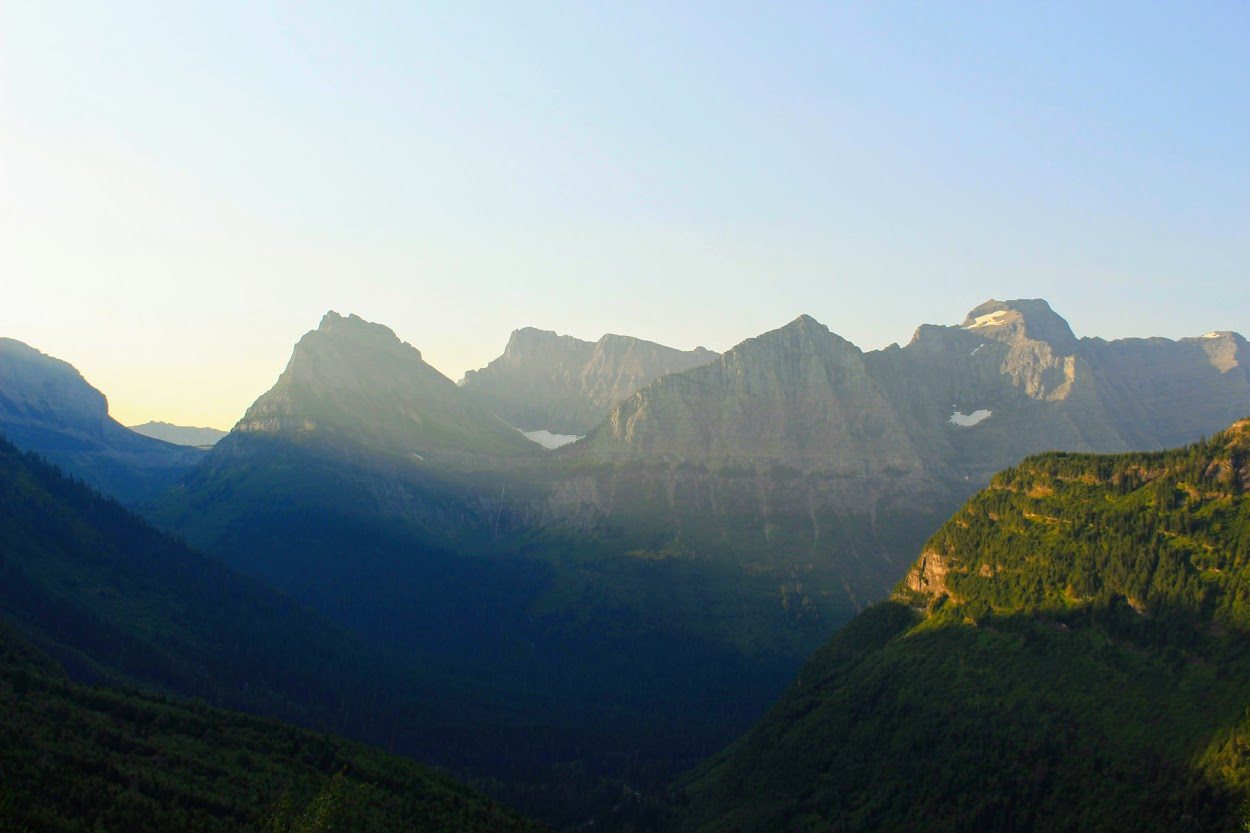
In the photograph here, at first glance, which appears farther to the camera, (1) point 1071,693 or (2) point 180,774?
(1) point 1071,693

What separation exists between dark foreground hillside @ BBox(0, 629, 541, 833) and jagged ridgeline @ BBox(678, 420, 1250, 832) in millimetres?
54028

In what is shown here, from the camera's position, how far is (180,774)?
396 ft

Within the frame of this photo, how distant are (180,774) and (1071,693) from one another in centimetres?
11234

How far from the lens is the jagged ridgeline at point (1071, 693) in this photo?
136500 millimetres

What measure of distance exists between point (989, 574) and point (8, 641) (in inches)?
5941

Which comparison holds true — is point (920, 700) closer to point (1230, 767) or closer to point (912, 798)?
point (912, 798)

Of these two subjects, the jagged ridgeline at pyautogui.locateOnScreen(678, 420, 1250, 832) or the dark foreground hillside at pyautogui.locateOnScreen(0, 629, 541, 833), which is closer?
the dark foreground hillside at pyautogui.locateOnScreen(0, 629, 541, 833)

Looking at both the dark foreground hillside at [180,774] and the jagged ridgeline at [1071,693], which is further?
the jagged ridgeline at [1071,693]

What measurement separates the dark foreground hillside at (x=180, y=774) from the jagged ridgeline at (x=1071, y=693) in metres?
54.0

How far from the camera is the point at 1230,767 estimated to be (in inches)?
4943

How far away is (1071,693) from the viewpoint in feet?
512

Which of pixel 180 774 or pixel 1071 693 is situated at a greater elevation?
pixel 1071 693

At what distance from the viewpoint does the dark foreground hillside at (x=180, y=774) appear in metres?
102

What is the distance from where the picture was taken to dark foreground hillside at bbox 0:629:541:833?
102 m
